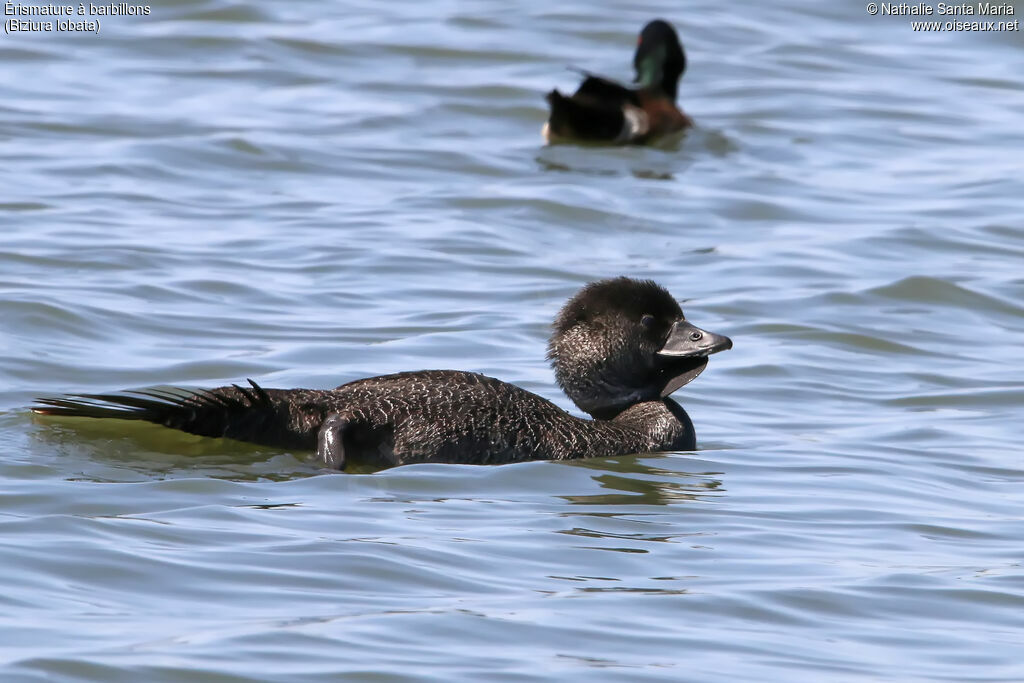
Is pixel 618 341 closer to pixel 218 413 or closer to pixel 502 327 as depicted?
pixel 218 413

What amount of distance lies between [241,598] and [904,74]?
15782 millimetres

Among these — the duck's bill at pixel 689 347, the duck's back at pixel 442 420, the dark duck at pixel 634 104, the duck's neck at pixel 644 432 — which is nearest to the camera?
the duck's back at pixel 442 420

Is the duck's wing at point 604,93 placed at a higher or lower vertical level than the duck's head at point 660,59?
lower

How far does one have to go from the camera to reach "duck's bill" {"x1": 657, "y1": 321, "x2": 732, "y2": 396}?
8.20 meters

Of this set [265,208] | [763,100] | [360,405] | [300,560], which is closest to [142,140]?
[265,208]

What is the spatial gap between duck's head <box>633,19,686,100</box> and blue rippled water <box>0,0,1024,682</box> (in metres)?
0.71

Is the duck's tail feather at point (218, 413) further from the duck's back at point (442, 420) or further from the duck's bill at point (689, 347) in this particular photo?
the duck's bill at point (689, 347)

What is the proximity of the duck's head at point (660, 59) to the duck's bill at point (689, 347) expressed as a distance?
9462mm

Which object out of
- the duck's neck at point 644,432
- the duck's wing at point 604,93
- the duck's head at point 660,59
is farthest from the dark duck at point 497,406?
the duck's head at point 660,59

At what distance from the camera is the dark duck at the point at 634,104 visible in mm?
16453

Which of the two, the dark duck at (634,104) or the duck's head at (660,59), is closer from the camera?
the dark duck at (634,104)

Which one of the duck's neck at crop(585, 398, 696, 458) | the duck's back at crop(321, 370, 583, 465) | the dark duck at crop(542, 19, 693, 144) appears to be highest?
the dark duck at crop(542, 19, 693, 144)

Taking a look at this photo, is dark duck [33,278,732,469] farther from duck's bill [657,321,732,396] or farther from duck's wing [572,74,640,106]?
duck's wing [572,74,640,106]

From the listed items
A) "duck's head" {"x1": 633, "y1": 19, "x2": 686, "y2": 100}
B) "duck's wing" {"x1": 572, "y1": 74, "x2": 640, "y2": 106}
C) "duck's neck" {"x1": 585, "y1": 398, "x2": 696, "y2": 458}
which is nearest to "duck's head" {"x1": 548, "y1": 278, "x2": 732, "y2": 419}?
"duck's neck" {"x1": 585, "y1": 398, "x2": 696, "y2": 458}
